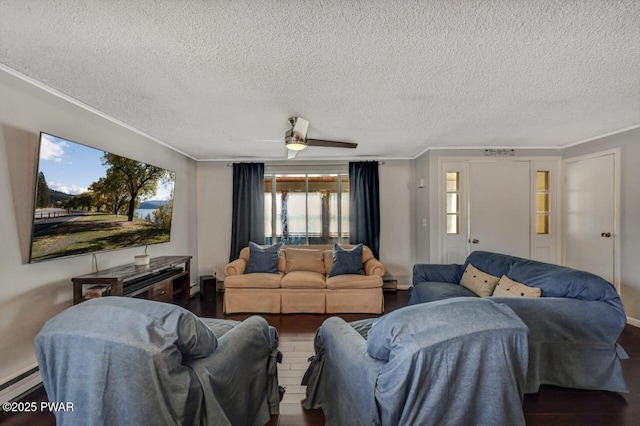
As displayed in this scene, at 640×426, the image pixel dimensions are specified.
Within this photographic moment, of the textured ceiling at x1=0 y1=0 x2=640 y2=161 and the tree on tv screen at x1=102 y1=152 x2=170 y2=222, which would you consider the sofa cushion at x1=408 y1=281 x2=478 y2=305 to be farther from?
the tree on tv screen at x1=102 y1=152 x2=170 y2=222

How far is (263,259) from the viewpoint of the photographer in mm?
4062

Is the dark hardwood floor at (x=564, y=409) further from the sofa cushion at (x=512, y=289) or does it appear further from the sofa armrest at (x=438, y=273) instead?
the sofa armrest at (x=438, y=273)

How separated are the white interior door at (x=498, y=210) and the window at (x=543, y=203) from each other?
0.63 feet

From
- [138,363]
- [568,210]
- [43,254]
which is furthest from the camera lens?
[568,210]

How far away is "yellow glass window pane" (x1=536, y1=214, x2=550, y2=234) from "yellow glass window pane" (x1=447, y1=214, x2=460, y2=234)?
1.27 metres

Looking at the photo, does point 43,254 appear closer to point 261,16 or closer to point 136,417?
point 136,417

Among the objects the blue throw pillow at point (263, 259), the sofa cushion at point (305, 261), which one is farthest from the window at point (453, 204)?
the blue throw pillow at point (263, 259)

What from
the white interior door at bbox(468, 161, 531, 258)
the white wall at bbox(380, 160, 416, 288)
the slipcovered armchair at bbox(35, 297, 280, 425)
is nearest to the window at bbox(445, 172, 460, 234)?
the white interior door at bbox(468, 161, 531, 258)

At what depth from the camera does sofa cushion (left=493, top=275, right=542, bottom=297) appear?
86.6 inches

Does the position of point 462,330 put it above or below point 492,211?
below

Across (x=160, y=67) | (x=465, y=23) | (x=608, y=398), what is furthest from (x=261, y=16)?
(x=608, y=398)

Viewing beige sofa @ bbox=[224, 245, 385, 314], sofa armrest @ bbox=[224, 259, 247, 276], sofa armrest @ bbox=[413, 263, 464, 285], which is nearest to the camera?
sofa armrest @ bbox=[413, 263, 464, 285]

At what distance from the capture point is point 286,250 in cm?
443

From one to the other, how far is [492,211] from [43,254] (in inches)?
207
